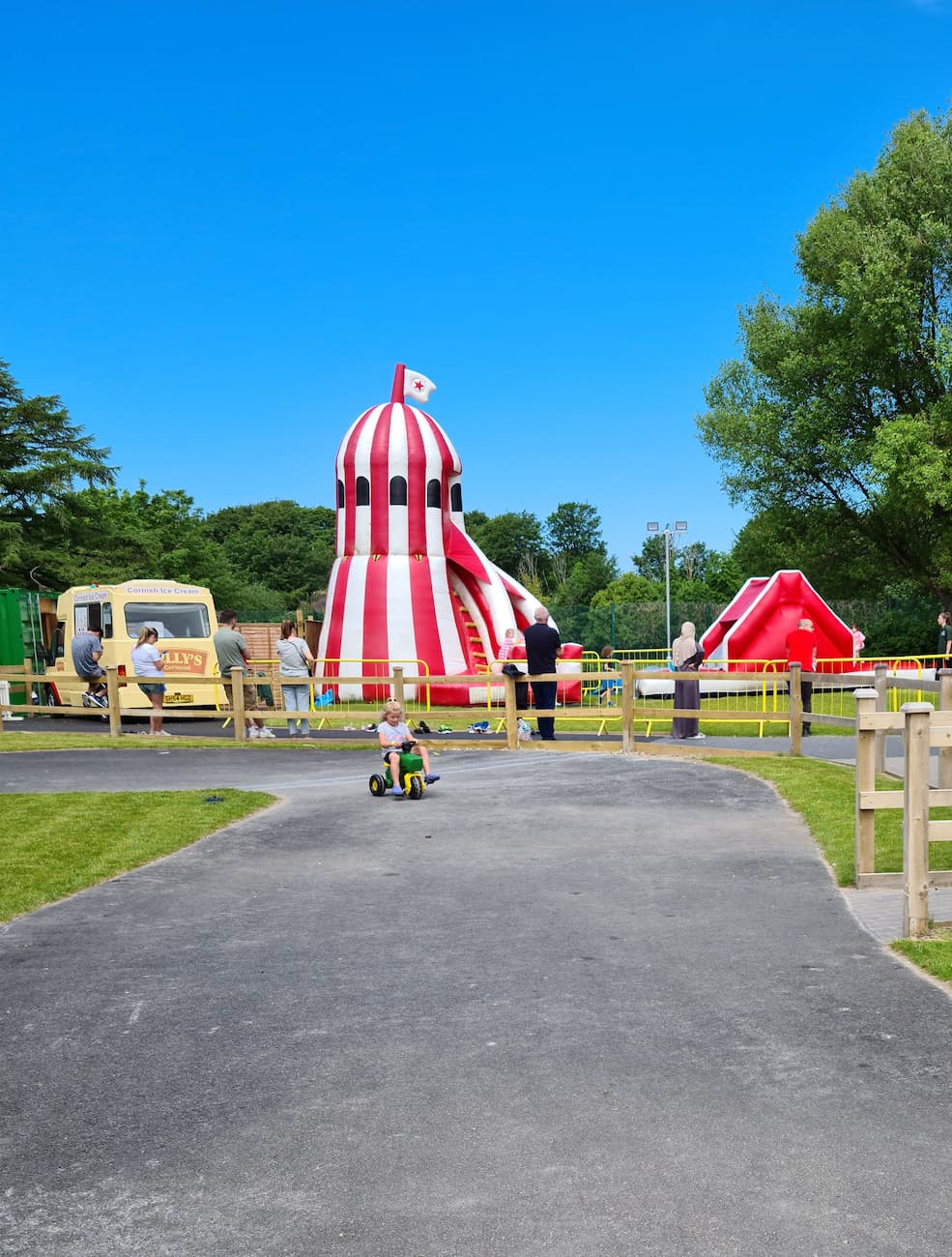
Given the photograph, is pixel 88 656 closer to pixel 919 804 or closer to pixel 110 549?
pixel 919 804

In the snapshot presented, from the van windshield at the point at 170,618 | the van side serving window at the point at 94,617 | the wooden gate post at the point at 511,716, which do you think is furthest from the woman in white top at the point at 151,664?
the wooden gate post at the point at 511,716

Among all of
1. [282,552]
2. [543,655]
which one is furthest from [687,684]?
[282,552]

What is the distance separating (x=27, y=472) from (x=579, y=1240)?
138 ft

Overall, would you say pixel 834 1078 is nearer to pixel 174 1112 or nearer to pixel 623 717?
pixel 174 1112

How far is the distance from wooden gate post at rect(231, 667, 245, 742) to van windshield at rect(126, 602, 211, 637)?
6142 mm

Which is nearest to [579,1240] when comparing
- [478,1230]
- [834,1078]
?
[478,1230]

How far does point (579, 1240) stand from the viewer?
3.48 metres

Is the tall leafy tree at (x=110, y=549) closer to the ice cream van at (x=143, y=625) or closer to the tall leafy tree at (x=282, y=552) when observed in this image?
the ice cream van at (x=143, y=625)

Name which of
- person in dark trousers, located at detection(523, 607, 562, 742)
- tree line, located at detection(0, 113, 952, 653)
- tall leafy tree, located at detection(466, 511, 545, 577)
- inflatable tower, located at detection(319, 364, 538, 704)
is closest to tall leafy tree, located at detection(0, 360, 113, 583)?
tree line, located at detection(0, 113, 952, 653)

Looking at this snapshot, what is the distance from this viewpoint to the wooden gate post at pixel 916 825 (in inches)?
262

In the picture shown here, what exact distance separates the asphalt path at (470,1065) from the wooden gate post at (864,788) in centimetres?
34

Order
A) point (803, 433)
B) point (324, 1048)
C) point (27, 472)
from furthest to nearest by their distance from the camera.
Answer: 1. point (27, 472)
2. point (803, 433)
3. point (324, 1048)

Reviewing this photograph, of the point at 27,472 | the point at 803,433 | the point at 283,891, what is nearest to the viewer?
the point at 283,891

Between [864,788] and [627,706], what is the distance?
8338 mm
